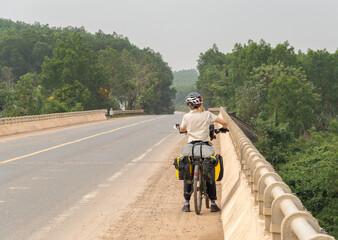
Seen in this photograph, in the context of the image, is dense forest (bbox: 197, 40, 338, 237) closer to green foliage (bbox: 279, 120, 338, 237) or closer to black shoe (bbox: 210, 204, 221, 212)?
green foliage (bbox: 279, 120, 338, 237)

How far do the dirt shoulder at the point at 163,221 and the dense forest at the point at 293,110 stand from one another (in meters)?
14.5

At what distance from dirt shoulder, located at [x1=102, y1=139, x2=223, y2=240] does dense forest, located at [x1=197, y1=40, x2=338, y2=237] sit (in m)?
14.5

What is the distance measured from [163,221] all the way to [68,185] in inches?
151

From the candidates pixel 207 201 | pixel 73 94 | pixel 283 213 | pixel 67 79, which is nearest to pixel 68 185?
pixel 207 201

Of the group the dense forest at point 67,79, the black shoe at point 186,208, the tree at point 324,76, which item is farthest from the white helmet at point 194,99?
the tree at point 324,76

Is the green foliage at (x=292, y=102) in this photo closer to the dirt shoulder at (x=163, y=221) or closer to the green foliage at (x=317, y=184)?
the green foliage at (x=317, y=184)

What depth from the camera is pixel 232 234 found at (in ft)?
19.9

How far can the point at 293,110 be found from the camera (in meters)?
84.1

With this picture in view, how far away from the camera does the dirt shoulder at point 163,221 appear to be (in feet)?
23.3

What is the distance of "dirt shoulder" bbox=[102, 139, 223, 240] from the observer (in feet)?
23.3

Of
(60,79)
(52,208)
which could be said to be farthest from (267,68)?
(52,208)

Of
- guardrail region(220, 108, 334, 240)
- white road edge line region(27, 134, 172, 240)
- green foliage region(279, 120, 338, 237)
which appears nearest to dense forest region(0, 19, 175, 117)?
green foliage region(279, 120, 338, 237)

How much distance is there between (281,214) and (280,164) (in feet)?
115

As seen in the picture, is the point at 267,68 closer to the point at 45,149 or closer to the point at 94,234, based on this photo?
the point at 45,149
